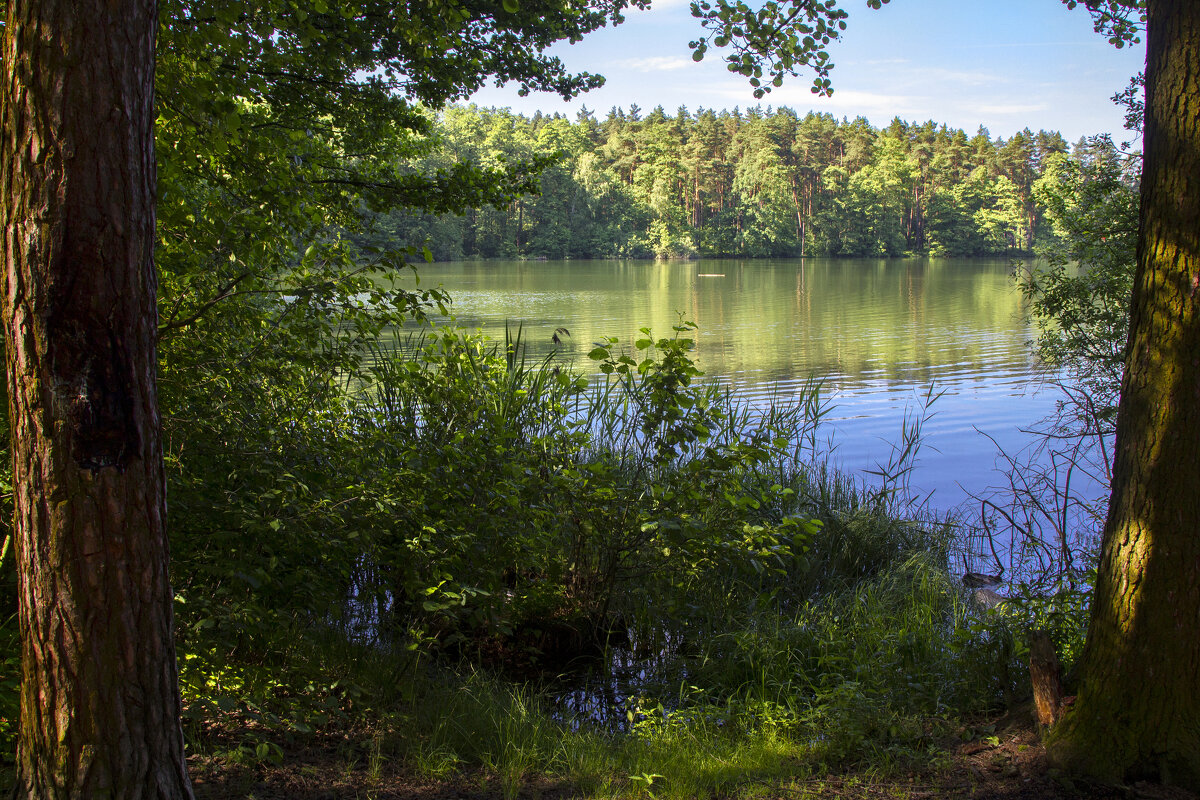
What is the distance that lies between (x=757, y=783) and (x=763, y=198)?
254 feet

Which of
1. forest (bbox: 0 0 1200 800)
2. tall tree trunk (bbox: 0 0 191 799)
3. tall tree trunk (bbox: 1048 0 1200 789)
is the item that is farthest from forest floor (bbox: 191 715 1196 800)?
tall tree trunk (bbox: 0 0 191 799)

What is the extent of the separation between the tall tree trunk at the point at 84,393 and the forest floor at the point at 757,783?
0.79 m

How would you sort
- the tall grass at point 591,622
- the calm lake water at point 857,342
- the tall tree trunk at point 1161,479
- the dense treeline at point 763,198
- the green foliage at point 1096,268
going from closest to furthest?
the tall tree trunk at point 1161,479 < the tall grass at point 591,622 < the green foliage at point 1096,268 < the calm lake water at point 857,342 < the dense treeline at point 763,198

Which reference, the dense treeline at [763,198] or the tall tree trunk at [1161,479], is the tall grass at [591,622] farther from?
the dense treeline at [763,198]

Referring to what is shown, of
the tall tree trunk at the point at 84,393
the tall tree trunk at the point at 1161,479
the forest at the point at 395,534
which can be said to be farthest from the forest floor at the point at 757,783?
the tall tree trunk at the point at 84,393

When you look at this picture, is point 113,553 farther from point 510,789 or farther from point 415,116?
point 415,116

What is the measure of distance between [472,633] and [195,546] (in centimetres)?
194

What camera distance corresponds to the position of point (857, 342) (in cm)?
1902

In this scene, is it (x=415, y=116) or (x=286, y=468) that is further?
(x=415, y=116)

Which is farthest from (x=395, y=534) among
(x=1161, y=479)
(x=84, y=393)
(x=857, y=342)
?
(x=857, y=342)

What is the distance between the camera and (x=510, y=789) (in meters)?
2.85

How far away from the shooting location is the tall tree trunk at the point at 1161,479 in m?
2.48

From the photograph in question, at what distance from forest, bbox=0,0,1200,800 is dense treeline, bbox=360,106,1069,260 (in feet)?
211

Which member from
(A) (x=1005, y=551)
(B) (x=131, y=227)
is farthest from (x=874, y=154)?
(B) (x=131, y=227)
